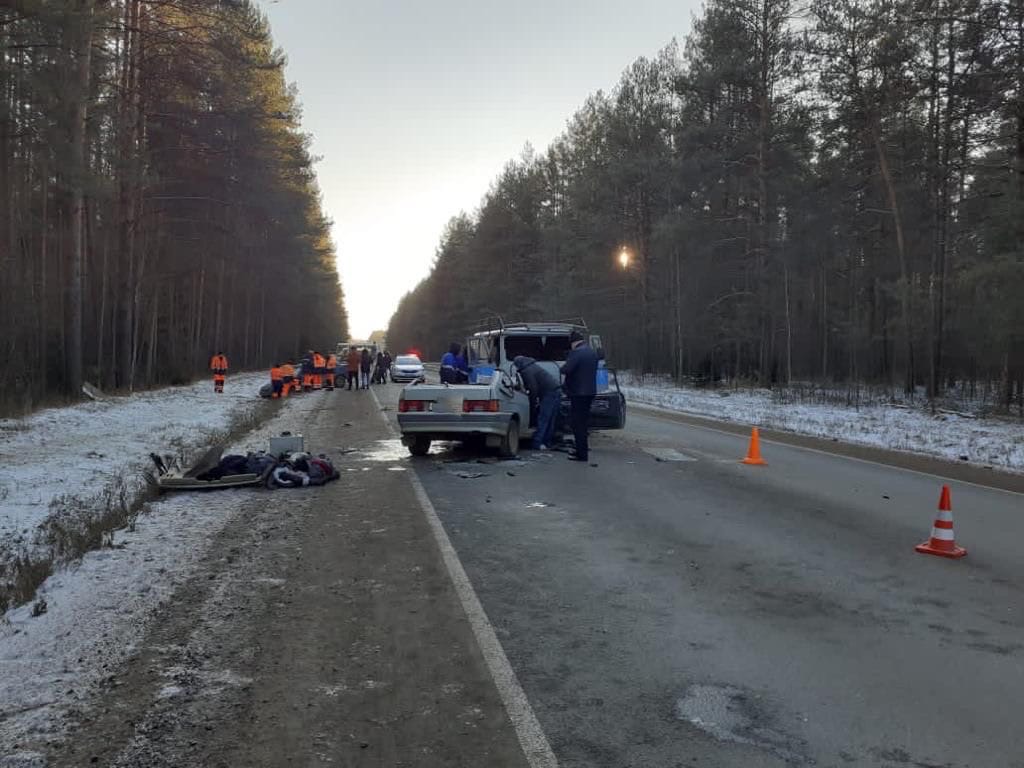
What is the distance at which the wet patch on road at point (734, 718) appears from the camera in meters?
3.34

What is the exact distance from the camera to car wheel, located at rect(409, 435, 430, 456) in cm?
1248

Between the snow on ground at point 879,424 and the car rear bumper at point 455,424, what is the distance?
27.3ft

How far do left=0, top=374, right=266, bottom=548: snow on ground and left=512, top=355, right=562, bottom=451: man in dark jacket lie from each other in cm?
607

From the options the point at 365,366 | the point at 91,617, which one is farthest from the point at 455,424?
the point at 365,366

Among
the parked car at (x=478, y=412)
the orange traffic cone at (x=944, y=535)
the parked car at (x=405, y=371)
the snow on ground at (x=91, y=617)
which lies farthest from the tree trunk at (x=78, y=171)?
the parked car at (x=405, y=371)

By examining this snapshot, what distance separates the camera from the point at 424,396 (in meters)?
12.1

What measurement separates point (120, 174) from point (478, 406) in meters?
14.3

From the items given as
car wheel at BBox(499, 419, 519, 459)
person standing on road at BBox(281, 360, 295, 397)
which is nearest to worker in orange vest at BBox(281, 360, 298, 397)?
person standing on road at BBox(281, 360, 295, 397)

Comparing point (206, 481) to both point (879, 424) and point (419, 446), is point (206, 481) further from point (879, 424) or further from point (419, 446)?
point (879, 424)

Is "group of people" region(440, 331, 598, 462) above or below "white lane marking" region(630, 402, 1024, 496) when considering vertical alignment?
above

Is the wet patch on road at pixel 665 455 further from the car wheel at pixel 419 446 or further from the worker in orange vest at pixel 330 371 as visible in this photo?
the worker in orange vest at pixel 330 371

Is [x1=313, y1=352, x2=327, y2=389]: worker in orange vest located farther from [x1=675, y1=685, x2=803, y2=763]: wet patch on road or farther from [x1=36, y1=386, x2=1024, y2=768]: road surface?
[x1=675, y1=685, x2=803, y2=763]: wet patch on road

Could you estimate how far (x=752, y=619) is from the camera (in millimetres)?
4965

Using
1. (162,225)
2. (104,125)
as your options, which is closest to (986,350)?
(104,125)
